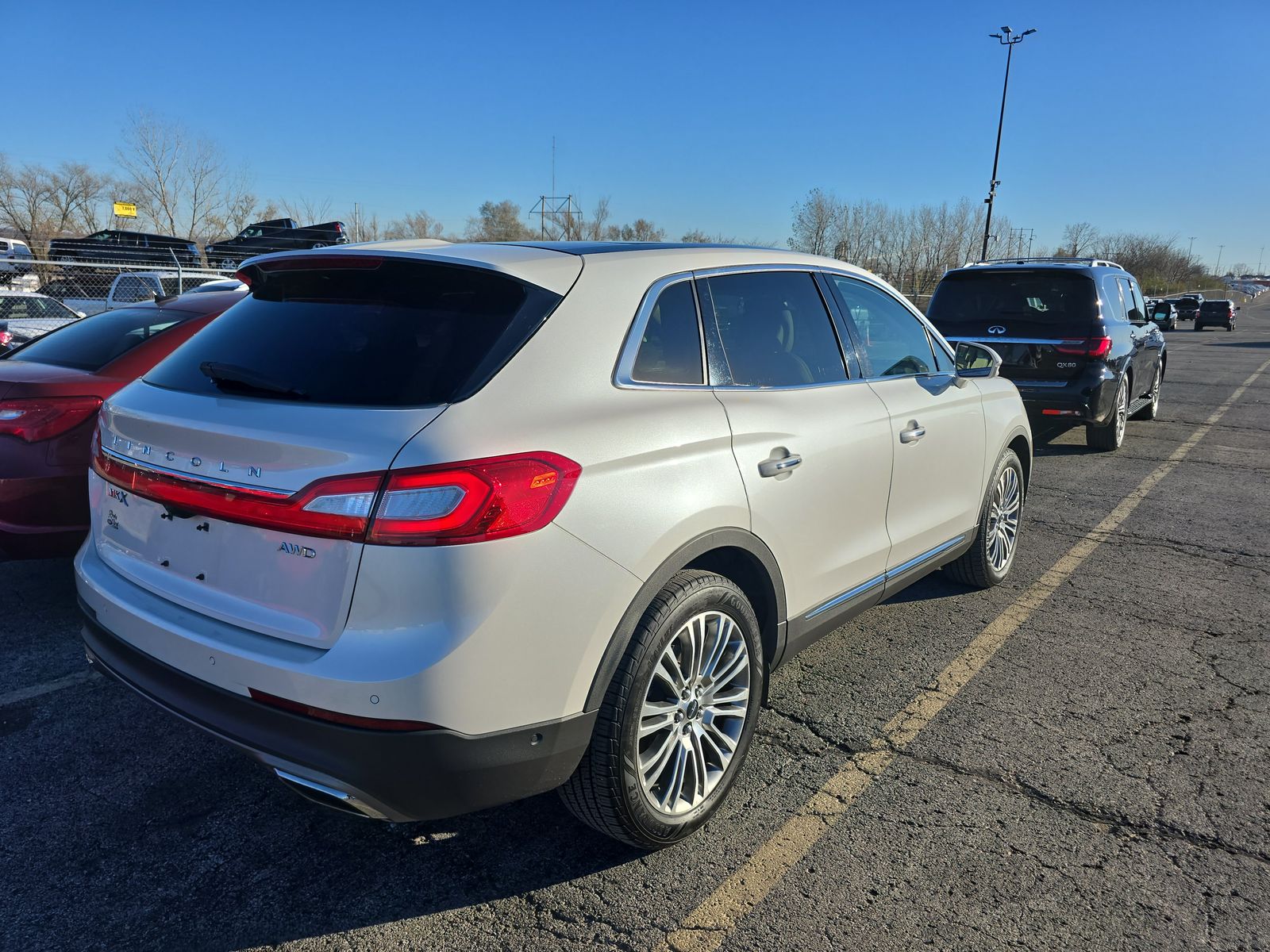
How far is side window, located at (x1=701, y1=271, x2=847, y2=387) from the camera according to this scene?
3.05m

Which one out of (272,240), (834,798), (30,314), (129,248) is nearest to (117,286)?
(30,314)

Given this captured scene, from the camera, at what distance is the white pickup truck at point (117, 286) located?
16.6 m

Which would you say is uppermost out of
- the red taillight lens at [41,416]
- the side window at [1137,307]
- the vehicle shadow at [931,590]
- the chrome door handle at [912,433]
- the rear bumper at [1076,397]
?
the side window at [1137,307]

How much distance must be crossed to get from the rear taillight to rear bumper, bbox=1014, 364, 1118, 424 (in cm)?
14

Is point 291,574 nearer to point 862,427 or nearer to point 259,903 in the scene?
point 259,903

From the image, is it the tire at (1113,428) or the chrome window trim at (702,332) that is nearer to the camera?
the chrome window trim at (702,332)

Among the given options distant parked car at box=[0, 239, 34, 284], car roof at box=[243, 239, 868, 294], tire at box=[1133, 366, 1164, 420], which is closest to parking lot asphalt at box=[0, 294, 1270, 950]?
car roof at box=[243, 239, 868, 294]

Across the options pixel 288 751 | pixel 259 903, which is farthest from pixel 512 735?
pixel 259 903

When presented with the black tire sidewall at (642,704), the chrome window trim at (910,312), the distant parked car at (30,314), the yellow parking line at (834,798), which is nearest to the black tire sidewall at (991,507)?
the yellow parking line at (834,798)

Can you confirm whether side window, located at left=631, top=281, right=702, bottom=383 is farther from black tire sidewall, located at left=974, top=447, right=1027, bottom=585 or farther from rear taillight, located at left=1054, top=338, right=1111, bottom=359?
rear taillight, located at left=1054, top=338, right=1111, bottom=359

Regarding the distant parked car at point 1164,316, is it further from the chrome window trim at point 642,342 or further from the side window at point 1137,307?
the chrome window trim at point 642,342

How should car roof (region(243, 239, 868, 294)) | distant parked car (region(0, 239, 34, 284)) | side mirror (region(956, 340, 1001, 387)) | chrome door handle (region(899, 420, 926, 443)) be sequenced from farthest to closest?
distant parked car (region(0, 239, 34, 284)), side mirror (region(956, 340, 1001, 387)), chrome door handle (region(899, 420, 926, 443)), car roof (region(243, 239, 868, 294))

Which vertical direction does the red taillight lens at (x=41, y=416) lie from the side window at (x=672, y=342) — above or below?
below

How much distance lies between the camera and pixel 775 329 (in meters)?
3.29
